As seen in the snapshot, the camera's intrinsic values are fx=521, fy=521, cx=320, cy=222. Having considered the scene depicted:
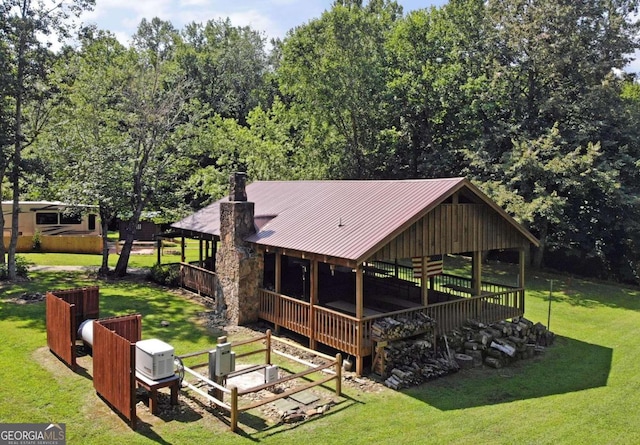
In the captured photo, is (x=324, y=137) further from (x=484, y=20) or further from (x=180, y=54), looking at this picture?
(x=180, y=54)

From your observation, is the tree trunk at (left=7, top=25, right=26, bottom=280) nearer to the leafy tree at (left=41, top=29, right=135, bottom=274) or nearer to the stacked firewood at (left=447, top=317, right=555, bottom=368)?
the leafy tree at (left=41, top=29, right=135, bottom=274)

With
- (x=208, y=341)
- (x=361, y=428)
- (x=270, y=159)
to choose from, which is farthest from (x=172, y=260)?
(x=361, y=428)

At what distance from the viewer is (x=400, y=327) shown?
474 inches

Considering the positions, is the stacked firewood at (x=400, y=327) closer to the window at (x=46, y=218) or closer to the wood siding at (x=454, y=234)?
the wood siding at (x=454, y=234)

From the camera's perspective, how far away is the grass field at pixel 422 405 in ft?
29.4

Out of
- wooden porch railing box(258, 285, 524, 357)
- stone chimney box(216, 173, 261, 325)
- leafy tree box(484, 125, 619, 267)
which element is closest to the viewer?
wooden porch railing box(258, 285, 524, 357)

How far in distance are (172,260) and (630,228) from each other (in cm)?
2243

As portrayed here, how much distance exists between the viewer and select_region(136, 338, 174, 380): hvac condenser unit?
9484 mm

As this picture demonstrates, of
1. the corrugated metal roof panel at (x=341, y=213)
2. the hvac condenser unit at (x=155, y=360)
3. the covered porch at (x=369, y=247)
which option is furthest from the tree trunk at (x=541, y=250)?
the hvac condenser unit at (x=155, y=360)

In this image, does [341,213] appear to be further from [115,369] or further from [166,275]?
[166,275]

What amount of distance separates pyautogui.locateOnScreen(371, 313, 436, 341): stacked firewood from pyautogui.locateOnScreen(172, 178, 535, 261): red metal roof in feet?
5.83

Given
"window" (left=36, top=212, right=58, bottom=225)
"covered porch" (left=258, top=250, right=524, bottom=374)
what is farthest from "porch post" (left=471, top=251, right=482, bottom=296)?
"window" (left=36, top=212, right=58, bottom=225)

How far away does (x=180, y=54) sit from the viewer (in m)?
44.2

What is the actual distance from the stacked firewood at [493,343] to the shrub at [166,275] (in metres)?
12.4
